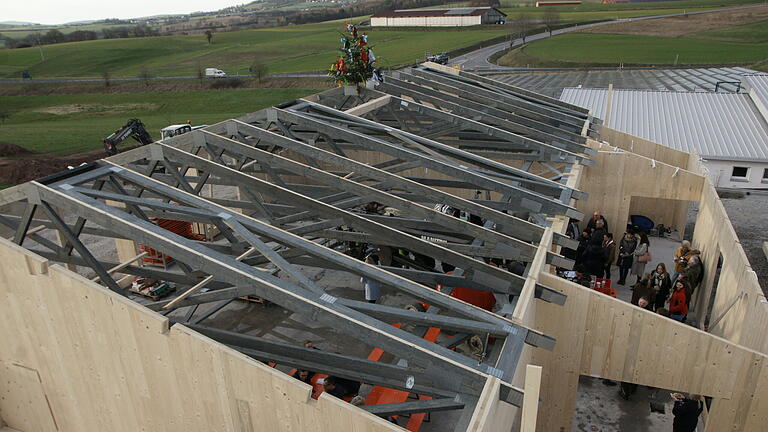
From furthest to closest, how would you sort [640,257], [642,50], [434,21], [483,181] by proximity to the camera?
[434,21] → [642,50] → [640,257] → [483,181]

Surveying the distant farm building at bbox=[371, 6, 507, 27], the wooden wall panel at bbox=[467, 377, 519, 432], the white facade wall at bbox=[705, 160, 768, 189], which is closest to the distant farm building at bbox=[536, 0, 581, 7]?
the distant farm building at bbox=[371, 6, 507, 27]

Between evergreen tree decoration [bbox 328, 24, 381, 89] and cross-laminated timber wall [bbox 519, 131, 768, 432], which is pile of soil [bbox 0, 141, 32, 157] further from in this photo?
cross-laminated timber wall [bbox 519, 131, 768, 432]

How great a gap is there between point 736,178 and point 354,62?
1373 centimetres

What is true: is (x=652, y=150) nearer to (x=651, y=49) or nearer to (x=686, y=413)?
(x=686, y=413)

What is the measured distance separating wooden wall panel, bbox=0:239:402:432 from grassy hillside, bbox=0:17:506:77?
2079 inches

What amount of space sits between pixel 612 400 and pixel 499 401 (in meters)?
4.77

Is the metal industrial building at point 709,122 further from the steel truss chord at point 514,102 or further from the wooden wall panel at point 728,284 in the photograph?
the wooden wall panel at point 728,284

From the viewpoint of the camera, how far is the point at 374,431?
4.32 metres

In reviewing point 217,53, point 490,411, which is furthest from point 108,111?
point 490,411

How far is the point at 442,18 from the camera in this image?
312 feet

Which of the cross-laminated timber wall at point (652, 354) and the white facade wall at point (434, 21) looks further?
the white facade wall at point (434, 21)

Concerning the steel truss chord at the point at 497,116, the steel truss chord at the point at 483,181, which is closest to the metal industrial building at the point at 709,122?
the steel truss chord at the point at 497,116

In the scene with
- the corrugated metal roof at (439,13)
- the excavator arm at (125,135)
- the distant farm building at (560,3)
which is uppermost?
the distant farm building at (560,3)

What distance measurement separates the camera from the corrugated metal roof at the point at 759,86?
19920 mm
